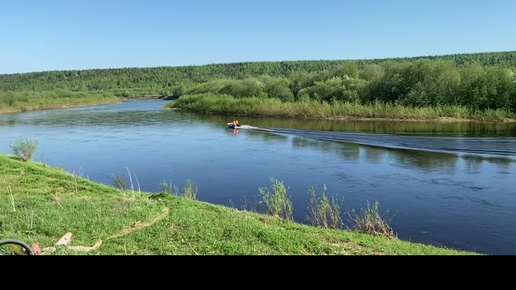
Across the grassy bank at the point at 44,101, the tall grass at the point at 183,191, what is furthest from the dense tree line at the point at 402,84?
the tall grass at the point at 183,191

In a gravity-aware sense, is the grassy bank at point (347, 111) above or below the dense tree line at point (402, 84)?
below

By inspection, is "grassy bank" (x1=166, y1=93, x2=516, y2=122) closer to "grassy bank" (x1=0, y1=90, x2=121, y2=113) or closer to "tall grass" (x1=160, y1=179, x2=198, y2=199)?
"tall grass" (x1=160, y1=179, x2=198, y2=199)

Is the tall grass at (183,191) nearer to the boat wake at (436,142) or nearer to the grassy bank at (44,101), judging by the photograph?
the boat wake at (436,142)

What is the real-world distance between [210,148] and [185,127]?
1348 centimetres

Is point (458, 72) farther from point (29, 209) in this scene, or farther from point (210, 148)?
point (29, 209)

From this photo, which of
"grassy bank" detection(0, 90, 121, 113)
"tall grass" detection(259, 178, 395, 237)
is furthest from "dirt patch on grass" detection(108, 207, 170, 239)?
"grassy bank" detection(0, 90, 121, 113)

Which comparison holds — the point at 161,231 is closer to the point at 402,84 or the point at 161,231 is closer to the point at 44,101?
the point at 402,84

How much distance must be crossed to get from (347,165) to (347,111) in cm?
2290

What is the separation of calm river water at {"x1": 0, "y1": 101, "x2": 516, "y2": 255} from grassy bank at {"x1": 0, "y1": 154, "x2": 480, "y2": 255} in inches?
133

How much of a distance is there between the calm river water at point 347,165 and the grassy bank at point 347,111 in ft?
9.28

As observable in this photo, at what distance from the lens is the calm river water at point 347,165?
13.4 meters

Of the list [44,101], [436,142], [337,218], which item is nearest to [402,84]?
[436,142]

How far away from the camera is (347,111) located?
4384 cm

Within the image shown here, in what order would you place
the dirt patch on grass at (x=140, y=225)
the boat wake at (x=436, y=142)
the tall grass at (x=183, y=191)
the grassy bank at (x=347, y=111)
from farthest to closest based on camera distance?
1. the grassy bank at (x=347, y=111)
2. the boat wake at (x=436, y=142)
3. the tall grass at (x=183, y=191)
4. the dirt patch on grass at (x=140, y=225)
